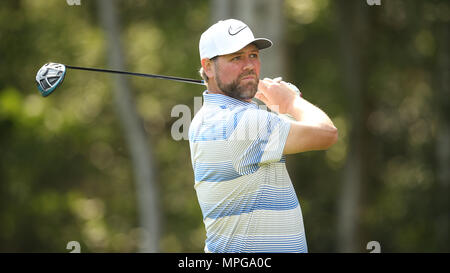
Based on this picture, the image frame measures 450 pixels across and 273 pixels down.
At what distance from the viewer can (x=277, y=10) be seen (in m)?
5.39

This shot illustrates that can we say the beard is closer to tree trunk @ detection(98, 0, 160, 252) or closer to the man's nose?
the man's nose

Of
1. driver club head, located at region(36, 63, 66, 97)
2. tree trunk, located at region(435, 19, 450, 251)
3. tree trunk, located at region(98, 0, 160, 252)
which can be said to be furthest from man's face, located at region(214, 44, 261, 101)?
tree trunk, located at region(435, 19, 450, 251)

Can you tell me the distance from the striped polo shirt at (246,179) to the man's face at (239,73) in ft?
0.25

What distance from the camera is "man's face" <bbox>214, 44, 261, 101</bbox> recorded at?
125 inches

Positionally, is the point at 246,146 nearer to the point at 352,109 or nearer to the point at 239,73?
the point at 239,73

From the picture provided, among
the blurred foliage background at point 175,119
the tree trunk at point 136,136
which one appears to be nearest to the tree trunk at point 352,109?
the blurred foliage background at point 175,119

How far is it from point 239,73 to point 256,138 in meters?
0.37

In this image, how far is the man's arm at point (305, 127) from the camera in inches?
115

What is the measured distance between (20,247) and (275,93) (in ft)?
32.8

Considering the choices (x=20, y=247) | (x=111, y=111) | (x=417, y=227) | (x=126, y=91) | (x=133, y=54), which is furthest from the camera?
(x=111, y=111)

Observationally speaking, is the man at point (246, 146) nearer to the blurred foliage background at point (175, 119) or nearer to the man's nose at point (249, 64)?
the man's nose at point (249, 64)

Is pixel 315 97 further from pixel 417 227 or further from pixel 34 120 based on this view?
pixel 34 120
